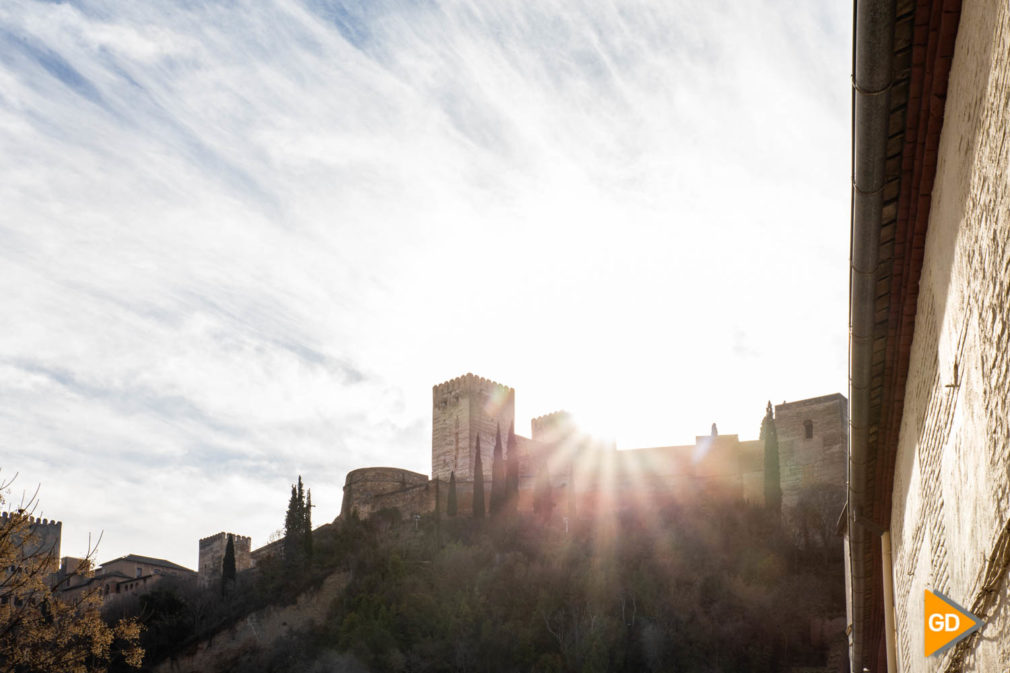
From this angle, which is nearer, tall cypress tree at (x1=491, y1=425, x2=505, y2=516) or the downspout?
the downspout

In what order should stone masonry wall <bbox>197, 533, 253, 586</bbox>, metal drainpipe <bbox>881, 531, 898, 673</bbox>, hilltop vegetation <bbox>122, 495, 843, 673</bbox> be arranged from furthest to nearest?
stone masonry wall <bbox>197, 533, 253, 586</bbox>
hilltop vegetation <bbox>122, 495, 843, 673</bbox>
metal drainpipe <bbox>881, 531, 898, 673</bbox>

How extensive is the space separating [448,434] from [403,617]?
2420 centimetres

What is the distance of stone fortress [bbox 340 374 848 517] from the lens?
133ft

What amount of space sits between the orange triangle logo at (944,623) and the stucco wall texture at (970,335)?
66 mm

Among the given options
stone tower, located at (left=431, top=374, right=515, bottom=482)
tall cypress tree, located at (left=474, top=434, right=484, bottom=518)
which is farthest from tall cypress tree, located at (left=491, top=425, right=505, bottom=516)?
stone tower, located at (left=431, top=374, right=515, bottom=482)

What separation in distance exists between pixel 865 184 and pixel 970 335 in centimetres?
79

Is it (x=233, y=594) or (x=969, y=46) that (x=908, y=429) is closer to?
(x=969, y=46)

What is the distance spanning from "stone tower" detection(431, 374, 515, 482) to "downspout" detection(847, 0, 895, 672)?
181ft

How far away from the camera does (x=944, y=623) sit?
4.84 meters

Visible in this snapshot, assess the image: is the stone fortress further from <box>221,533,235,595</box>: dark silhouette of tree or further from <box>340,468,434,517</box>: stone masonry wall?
<box>221,533,235,595</box>: dark silhouette of tree

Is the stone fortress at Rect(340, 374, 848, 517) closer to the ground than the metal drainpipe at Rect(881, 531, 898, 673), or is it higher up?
higher up

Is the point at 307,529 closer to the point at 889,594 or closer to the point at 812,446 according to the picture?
the point at 812,446

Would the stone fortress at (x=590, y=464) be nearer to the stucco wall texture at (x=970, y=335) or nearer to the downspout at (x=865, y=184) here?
the downspout at (x=865, y=184)

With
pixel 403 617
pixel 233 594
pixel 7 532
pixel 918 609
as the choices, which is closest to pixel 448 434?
pixel 233 594
